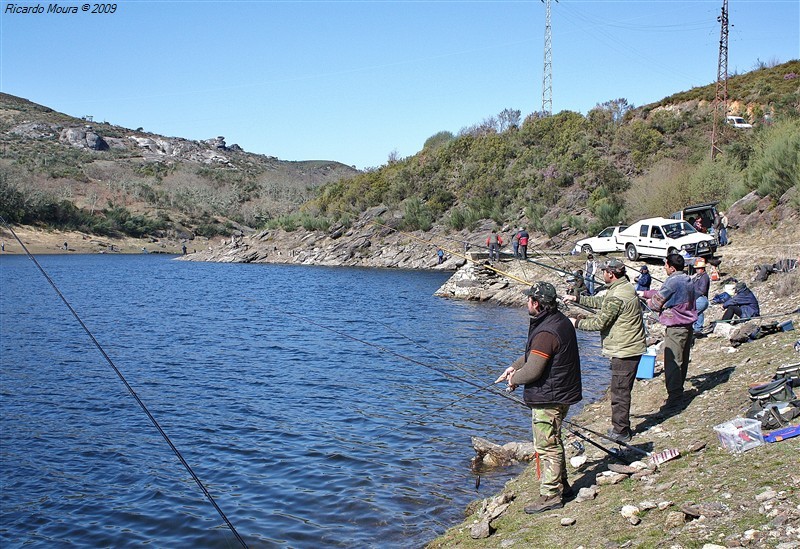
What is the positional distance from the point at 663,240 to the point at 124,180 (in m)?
112

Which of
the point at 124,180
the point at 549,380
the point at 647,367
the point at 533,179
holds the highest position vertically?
the point at 124,180

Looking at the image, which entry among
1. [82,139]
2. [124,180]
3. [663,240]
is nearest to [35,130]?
[82,139]

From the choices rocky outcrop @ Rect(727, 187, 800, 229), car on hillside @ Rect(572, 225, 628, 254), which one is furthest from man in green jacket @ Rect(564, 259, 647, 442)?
car on hillside @ Rect(572, 225, 628, 254)

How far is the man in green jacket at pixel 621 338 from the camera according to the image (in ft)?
27.8

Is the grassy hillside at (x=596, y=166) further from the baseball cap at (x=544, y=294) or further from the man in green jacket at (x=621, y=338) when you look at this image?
the baseball cap at (x=544, y=294)

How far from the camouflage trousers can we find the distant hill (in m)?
85.9

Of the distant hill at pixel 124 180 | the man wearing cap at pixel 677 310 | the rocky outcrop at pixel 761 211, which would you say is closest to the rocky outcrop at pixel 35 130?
the distant hill at pixel 124 180

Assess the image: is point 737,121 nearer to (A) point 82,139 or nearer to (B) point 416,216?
(B) point 416,216

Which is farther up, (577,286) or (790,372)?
(577,286)

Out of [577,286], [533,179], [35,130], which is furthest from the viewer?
[35,130]

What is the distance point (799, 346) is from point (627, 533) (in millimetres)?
5968

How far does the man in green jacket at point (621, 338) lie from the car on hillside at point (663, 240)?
17822 millimetres

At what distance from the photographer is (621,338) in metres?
8.55

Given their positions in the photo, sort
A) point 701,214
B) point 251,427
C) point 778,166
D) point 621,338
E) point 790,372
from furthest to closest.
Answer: point 701,214 < point 778,166 < point 251,427 < point 790,372 < point 621,338
